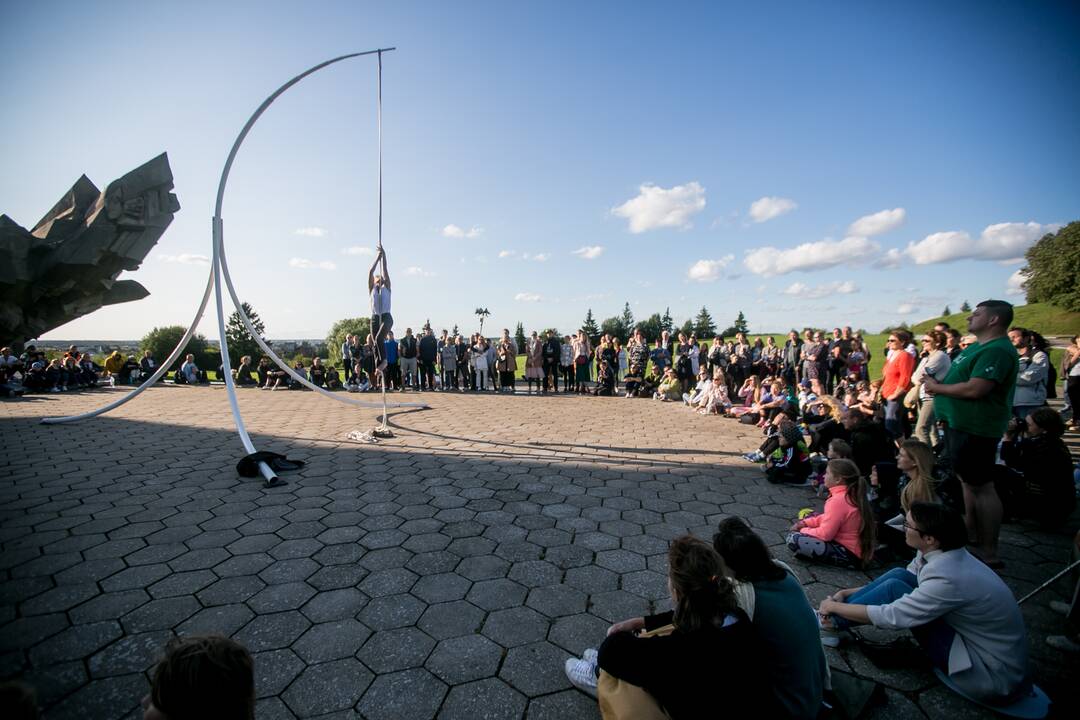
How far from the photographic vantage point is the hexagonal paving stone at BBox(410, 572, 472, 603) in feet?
9.89

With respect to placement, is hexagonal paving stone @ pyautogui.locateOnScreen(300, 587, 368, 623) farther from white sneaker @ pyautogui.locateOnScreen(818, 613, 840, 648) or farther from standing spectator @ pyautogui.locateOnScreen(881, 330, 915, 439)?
standing spectator @ pyautogui.locateOnScreen(881, 330, 915, 439)

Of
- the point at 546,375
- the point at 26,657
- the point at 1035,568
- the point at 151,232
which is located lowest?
the point at 1035,568

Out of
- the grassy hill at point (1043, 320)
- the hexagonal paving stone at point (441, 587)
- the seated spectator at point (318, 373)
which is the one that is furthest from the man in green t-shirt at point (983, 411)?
the grassy hill at point (1043, 320)

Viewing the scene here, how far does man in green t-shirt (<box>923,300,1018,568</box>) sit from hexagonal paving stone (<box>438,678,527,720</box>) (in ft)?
12.4

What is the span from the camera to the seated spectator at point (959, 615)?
2131mm

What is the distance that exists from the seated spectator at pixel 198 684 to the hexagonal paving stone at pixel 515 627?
5.20 feet

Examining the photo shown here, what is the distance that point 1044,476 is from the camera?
4.23 m

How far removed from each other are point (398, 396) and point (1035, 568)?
13.7 m

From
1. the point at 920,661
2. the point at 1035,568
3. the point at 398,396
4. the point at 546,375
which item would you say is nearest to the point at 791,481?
the point at 1035,568

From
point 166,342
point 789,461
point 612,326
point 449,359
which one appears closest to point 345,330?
point 166,342

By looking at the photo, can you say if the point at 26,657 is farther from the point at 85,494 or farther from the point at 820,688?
the point at 820,688

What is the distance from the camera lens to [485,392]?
51.2 feet

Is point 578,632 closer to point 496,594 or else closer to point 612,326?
point 496,594

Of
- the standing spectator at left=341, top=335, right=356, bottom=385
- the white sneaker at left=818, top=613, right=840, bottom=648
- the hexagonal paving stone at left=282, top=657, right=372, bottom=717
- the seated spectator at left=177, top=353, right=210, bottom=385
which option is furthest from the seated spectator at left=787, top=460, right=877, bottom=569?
the seated spectator at left=177, top=353, right=210, bottom=385
